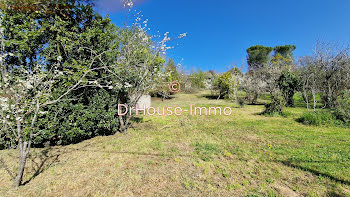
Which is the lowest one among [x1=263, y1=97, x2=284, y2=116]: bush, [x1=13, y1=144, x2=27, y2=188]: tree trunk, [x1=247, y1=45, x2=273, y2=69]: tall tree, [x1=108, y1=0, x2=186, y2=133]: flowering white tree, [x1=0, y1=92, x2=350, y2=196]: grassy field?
[x1=0, y1=92, x2=350, y2=196]: grassy field

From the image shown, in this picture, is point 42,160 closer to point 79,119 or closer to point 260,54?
point 79,119

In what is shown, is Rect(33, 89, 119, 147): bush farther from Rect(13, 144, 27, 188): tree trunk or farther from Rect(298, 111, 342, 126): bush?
Rect(298, 111, 342, 126): bush

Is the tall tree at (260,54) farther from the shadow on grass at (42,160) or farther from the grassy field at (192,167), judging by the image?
the shadow on grass at (42,160)

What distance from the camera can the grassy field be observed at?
2.25 meters

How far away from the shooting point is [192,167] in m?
2.91

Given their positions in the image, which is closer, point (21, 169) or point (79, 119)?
point (21, 169)

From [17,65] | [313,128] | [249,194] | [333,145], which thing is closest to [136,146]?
[249,194]

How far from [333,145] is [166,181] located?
181 inches

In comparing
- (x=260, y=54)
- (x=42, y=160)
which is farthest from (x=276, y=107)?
(x=260, y=54)

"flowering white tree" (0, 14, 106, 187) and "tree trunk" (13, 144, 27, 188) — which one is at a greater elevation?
"flowering white tree" (0, 14, 106, 187)

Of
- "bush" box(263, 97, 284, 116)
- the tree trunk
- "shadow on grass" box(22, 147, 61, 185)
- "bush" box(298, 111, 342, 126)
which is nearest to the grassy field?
"shadow on grass" box(22, 147, 61, 185)

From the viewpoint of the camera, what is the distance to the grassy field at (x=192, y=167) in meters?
2.25

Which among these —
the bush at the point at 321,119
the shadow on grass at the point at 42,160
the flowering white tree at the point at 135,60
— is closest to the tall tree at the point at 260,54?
the bush at the point at 321,119

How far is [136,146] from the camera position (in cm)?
397
